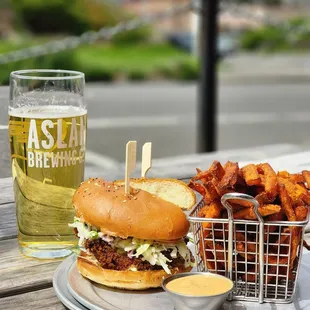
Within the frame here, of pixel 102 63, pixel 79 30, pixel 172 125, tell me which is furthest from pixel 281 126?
pixel 79 30

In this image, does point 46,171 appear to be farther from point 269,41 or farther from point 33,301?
point 269,41

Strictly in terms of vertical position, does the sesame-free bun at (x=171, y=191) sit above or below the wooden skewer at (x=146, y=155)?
below

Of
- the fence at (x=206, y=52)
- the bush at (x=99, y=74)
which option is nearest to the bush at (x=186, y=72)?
the bush at (x=99, y=74)

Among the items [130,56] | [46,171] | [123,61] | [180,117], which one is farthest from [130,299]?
[130,56]

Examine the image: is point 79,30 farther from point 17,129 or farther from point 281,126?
point 17,129

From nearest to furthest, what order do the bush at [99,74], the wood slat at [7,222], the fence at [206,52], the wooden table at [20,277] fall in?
the wooden table at [20,277]
the wood slat at [7,222]
the fence at [206,52]
the bush at [99,74]

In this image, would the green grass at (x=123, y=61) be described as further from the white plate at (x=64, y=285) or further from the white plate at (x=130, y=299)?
the white plate at (x=130, y=299)
